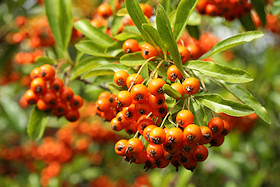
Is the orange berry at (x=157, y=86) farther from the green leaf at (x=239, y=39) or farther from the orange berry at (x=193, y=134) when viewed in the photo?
the green leaf at (x=239, y=39)

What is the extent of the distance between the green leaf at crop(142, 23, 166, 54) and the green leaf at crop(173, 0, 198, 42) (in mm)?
156

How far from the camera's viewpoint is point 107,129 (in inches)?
202

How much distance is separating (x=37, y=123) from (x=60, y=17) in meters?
0.93

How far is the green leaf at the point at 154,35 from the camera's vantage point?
1.52m

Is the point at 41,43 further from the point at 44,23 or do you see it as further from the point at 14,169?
the point at 14,169

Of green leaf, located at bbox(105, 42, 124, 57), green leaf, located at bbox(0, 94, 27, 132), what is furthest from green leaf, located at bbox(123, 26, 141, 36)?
green leaf, located at bbox(0, 94, 27, 132)

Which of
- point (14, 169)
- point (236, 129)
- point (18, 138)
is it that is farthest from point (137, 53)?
point (18, 138)

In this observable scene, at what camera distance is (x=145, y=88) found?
147 cm

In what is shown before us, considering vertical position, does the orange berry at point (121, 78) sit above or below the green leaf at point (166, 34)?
below

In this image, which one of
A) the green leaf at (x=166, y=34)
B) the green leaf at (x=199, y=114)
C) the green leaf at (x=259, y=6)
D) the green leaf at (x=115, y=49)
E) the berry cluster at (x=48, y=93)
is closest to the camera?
the green leaf at (x=166, y=34)

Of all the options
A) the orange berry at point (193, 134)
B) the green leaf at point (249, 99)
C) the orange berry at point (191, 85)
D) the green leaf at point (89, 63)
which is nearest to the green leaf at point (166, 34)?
the orange berry at point (191, 85)

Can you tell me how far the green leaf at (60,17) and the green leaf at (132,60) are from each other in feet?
3.35

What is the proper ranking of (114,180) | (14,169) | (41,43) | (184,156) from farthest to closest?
1. (14,169)
2. (114,180)
3. (41,43)
4. (184,156)

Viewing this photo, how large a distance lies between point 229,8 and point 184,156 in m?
1.49
